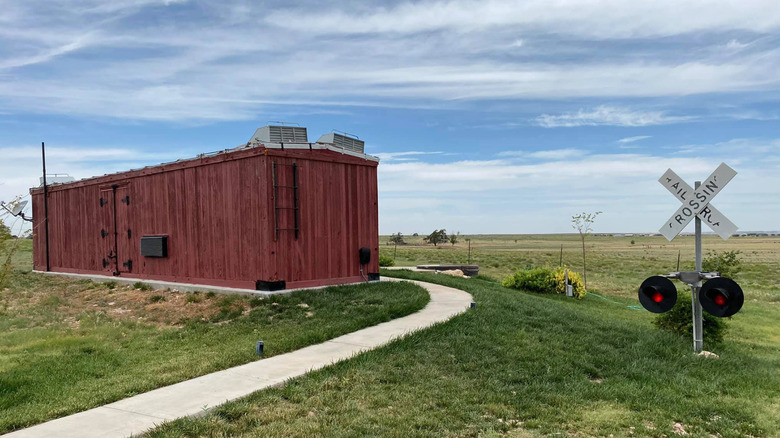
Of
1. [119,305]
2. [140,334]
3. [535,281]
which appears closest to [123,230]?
[119,305]

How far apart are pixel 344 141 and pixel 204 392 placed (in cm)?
848

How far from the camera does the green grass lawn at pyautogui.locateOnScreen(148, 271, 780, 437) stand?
4816 millimetres

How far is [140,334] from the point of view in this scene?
898 cm

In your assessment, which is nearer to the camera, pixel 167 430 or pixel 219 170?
pixel 167 430

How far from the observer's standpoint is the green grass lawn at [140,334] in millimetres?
5855

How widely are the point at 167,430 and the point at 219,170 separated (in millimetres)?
8634

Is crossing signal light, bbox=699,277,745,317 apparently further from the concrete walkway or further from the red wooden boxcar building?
the red wooden boxcar building

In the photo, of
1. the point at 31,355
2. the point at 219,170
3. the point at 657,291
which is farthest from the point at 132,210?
the point at 657,291

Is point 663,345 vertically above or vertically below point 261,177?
below

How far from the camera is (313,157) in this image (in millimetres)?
12102

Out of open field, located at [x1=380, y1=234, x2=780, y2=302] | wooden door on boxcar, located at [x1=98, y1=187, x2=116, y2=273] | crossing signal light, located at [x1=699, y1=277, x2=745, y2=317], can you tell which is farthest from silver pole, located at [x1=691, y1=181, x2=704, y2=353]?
wooden door on boxcar, located at [x1=98, y1=187, x2=116, y2=273]

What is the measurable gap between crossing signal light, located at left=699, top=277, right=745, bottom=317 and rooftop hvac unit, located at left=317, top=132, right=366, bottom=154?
840 centimetres

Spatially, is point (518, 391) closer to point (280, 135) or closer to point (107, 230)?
point (280, 135)

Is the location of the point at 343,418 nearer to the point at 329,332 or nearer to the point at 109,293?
the point at 329,332
